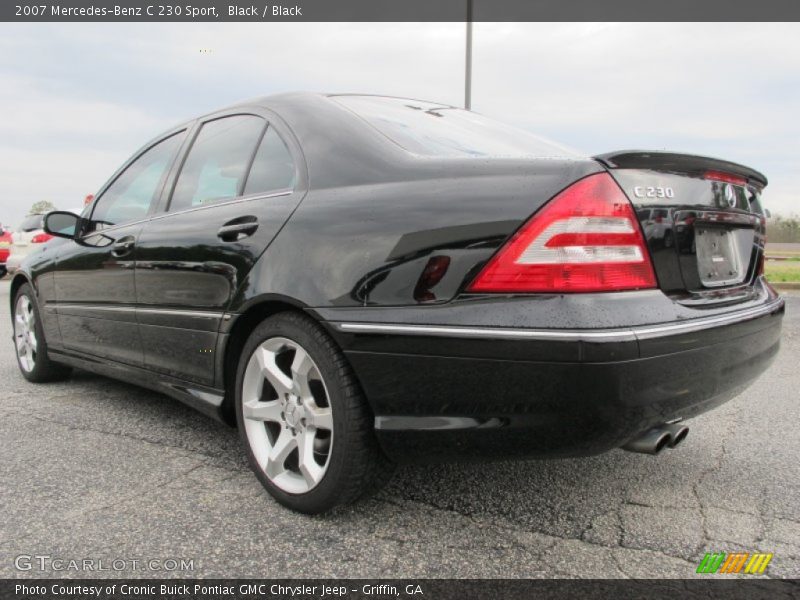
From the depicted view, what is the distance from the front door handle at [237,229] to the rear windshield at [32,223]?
6.51 ft

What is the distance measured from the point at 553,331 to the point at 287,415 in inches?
40.3

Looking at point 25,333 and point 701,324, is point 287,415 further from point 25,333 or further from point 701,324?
point 25,333

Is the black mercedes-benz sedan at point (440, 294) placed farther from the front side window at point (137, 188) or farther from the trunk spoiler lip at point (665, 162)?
the front side window at point (137, 188)

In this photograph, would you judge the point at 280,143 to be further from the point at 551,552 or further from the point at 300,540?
the point at 551,552

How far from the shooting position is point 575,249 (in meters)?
1.75

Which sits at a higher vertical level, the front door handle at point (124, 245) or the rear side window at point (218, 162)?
the rear side window at point (218, 162)

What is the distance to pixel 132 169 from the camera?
3.62m

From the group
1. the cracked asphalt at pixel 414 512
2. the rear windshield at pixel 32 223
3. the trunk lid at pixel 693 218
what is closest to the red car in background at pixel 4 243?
the rear windshield at pixel 32 223

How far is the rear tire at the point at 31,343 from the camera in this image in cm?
415

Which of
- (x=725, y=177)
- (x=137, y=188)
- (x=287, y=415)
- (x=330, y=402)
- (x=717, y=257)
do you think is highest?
(x=725, y=177)

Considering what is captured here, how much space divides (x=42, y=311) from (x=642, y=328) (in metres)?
3.65

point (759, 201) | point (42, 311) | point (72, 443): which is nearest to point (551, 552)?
point (759, 201)

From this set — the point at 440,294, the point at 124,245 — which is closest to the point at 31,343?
the point at 124,245

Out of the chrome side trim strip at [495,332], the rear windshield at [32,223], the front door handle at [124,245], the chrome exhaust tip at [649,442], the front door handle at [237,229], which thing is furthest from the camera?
the rear windshield at [32,223]
